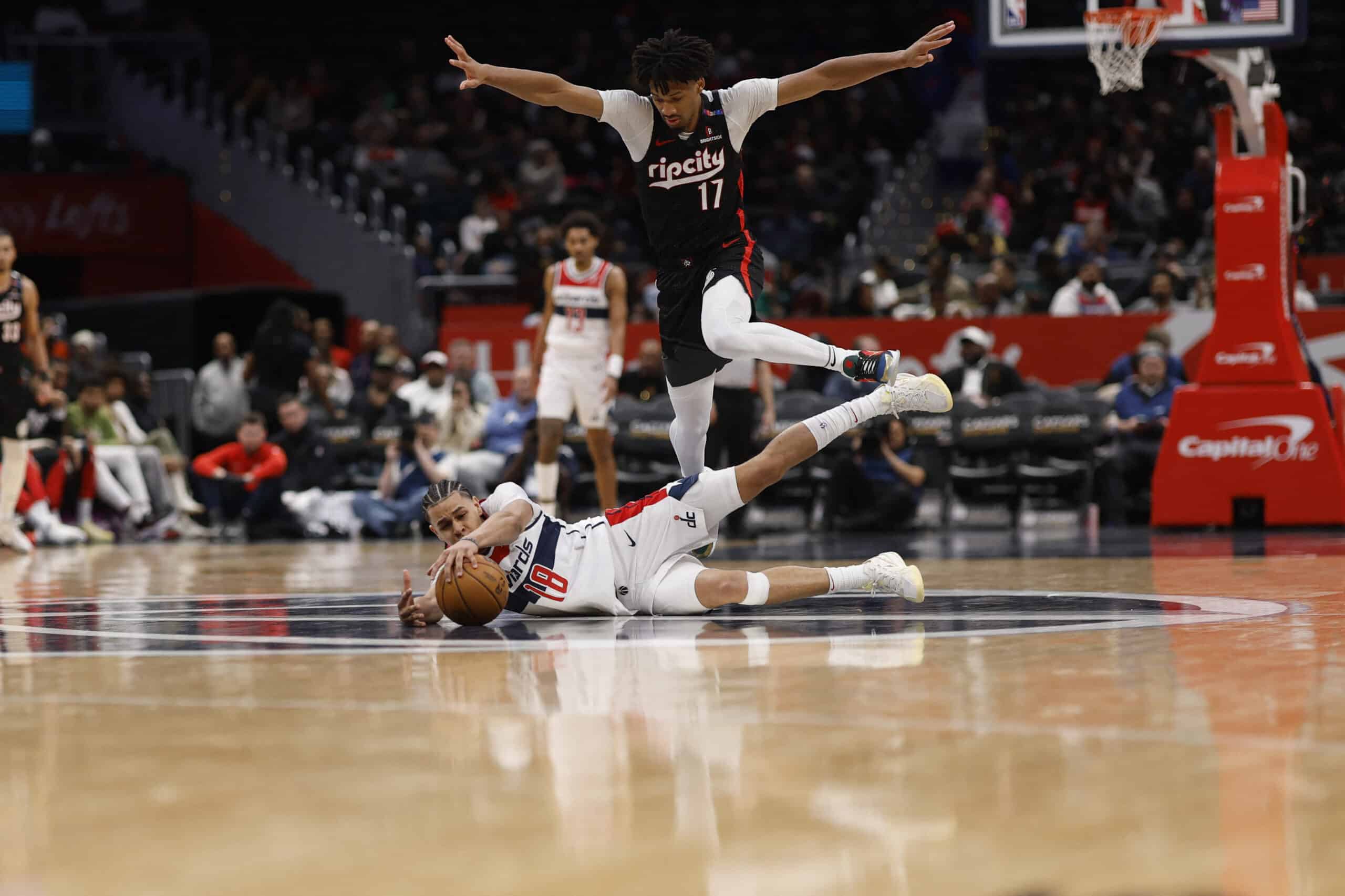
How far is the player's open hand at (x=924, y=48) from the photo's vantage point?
693cm

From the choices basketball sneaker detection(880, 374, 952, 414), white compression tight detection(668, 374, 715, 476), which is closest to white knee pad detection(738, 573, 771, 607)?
basketball sneaker detection(880, 374, 952, 414)

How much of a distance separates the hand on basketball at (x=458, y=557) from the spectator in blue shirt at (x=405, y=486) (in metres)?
7.65

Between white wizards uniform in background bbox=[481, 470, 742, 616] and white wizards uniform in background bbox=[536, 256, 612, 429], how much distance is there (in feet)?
15.8

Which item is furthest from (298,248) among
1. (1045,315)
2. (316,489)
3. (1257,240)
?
(1257,240)

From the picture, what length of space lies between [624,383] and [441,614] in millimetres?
8098

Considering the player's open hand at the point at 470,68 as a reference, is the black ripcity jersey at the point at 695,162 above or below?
below

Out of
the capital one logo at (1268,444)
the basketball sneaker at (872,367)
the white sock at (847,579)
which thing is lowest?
the white sock at (847,579)

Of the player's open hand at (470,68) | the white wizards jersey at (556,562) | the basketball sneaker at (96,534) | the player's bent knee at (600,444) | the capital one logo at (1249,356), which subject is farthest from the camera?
the basketball sneaker at (96,534)

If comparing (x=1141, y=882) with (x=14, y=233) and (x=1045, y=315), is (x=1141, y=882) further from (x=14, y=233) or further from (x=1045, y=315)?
(x=14, y=233)

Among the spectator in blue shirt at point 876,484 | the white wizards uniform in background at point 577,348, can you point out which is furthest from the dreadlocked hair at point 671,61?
the spectator in blue shirt at point 876,484

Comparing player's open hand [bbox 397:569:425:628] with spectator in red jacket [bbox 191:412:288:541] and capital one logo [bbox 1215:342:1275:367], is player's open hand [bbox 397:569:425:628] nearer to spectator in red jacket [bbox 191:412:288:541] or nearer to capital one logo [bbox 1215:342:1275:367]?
capital one logo [bbox 1215:342:1275:367]

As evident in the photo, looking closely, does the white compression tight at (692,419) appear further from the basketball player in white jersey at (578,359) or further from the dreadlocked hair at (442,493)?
the basketball player in white jersey at (578,359)

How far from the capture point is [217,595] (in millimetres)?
8156

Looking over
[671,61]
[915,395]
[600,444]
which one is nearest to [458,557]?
[915,395]
